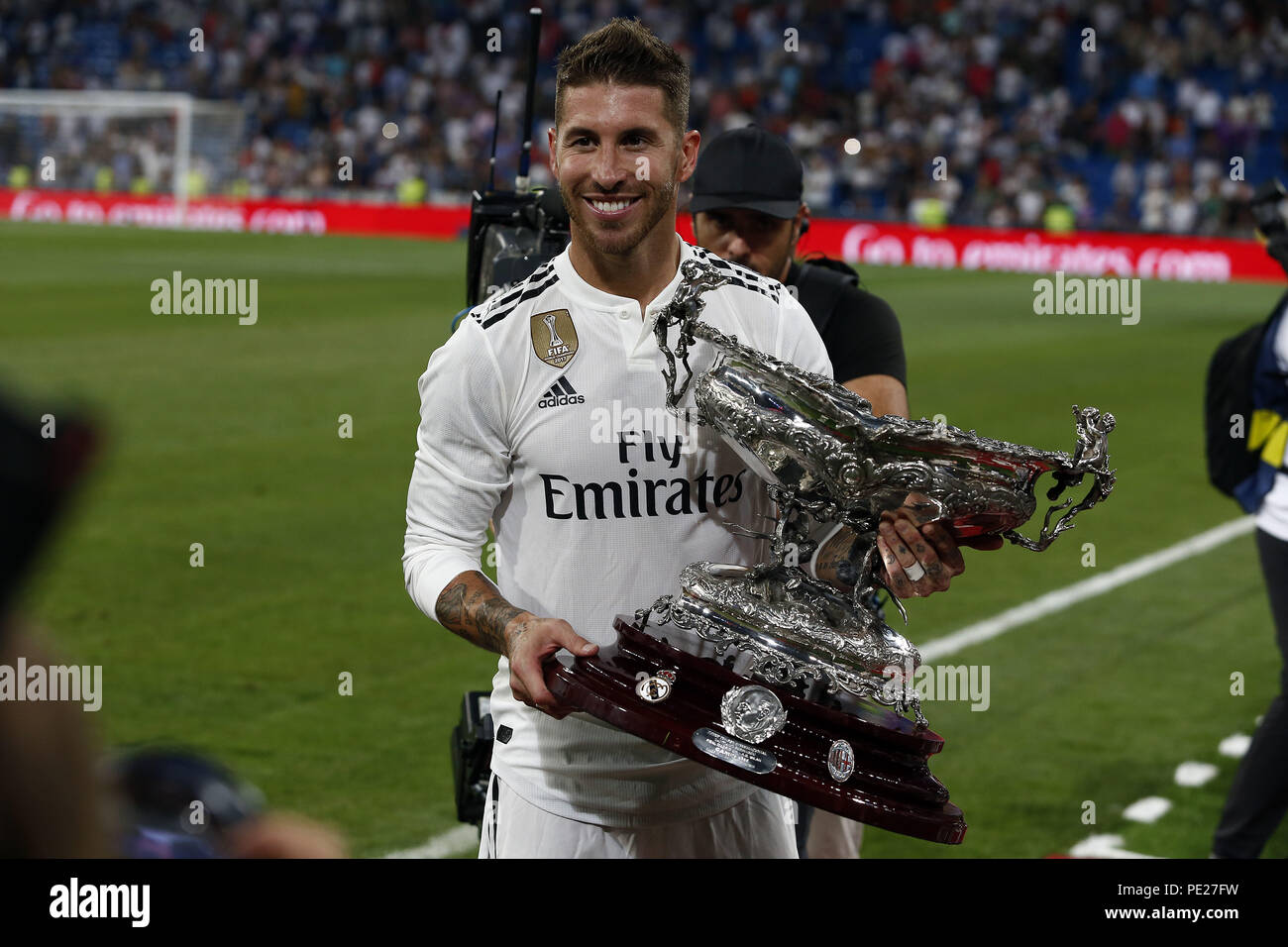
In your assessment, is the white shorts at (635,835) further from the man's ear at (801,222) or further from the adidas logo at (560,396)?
the man's ear at (801,222)

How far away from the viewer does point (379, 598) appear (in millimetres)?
7129

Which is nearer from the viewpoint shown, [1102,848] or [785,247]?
[785,247]

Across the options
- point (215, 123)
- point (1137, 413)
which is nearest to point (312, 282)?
point (1137, 413)

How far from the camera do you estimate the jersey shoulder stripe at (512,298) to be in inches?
95.3

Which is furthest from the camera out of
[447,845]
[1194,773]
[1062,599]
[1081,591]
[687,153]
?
[1081,591]

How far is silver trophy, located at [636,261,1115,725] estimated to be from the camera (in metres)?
2.07

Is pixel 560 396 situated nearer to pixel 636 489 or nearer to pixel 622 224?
pixel 636 489

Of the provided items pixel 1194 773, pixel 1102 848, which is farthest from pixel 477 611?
pixel 1194 773

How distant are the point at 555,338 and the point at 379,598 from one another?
492cm

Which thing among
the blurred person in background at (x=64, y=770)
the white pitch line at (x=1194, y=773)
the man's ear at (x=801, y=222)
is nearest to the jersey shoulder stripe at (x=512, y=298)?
the man's ear at (x=801, y=222)

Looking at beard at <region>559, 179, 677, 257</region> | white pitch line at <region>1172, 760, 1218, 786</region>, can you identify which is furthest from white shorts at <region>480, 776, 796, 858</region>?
white pitch line at <region>1172, 760, 1218, 786</region>

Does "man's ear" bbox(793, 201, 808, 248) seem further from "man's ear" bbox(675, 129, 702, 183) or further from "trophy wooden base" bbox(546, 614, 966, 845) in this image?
"trophy wooden base" bbox(546, 614, 966, 845)

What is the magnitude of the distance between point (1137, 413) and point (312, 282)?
40.5 feet

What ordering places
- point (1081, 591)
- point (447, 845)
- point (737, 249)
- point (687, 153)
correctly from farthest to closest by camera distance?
point (1081, 591) < point (447, 845) < point (737, 249) < point (687, 153)
